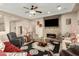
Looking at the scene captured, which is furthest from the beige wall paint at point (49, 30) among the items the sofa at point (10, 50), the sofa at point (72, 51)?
the sofa at point (10, 50)

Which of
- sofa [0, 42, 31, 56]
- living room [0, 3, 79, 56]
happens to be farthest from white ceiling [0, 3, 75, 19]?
sofa [0, 42, 31, 56]

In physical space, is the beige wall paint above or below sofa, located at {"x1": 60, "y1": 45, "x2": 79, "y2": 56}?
above

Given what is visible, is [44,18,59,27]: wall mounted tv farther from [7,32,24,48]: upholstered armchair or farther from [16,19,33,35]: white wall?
[7,32,24,48]: upholstered armchair

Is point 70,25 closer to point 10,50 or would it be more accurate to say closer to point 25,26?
point 25,26

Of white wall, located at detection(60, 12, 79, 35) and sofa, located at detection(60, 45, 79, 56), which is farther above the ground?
white wall, located at detection(60, 12, 79, 35)

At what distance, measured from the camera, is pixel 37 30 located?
2.19m

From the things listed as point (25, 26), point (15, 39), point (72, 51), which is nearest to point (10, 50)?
point (15, 39)

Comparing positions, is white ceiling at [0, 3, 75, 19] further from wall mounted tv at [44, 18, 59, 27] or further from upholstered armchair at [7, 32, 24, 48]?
upholstered armchair at [7, 32, 24, 48]

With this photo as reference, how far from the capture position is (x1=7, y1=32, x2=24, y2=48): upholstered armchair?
217cm

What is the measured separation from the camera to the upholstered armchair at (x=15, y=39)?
217 centimetres

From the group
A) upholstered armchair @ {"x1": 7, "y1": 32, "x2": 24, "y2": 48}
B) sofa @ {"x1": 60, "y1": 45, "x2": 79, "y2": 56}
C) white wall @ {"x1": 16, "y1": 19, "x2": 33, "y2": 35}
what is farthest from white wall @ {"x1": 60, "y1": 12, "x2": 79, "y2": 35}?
upholstered armchair @ {"x1": 7, "y1": 32, "x2": 24, "y2": 48}

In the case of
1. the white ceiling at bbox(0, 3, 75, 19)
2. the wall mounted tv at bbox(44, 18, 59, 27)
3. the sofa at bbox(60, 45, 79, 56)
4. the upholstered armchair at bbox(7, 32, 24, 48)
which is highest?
the white ceiling at bbox(0, 3, 75, 19)

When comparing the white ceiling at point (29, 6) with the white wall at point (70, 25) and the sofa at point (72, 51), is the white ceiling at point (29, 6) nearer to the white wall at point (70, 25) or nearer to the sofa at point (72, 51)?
the white wall at point (70, 25)

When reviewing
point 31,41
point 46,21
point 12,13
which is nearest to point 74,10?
point 46,21
